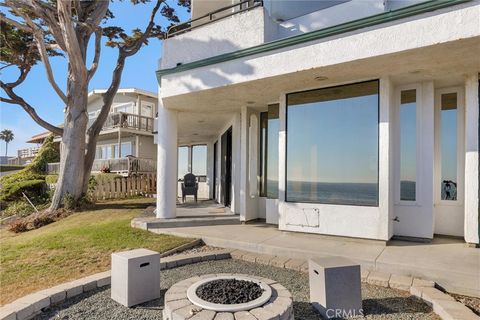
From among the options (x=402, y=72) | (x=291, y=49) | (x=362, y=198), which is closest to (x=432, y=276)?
(x=362, y=198)

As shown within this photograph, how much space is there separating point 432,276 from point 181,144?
15.4 m

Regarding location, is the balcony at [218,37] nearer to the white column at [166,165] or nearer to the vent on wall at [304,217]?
the white column at [166,165]

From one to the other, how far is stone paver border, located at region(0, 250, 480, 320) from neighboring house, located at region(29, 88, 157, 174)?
15.9 meters

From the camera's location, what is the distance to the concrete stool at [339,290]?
3.41m

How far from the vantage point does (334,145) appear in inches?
260

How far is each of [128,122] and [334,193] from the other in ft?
64.4

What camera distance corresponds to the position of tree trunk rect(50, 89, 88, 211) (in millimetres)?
12125

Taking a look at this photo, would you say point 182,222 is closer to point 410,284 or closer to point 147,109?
point 410,284

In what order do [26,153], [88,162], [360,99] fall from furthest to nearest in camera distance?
[26,153] → [88,162] → [360,99]

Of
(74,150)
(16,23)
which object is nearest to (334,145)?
(74,150)

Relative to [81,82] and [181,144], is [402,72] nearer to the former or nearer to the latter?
[81,82]

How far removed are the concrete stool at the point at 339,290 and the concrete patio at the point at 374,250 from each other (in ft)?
5.31

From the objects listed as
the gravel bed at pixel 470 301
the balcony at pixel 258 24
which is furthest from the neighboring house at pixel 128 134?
the gravel bed at pixel 470 301

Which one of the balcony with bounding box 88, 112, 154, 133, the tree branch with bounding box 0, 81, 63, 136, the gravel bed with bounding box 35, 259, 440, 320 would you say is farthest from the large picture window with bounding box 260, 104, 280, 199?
the balcony with bounding box 88, 112, 154, 133
